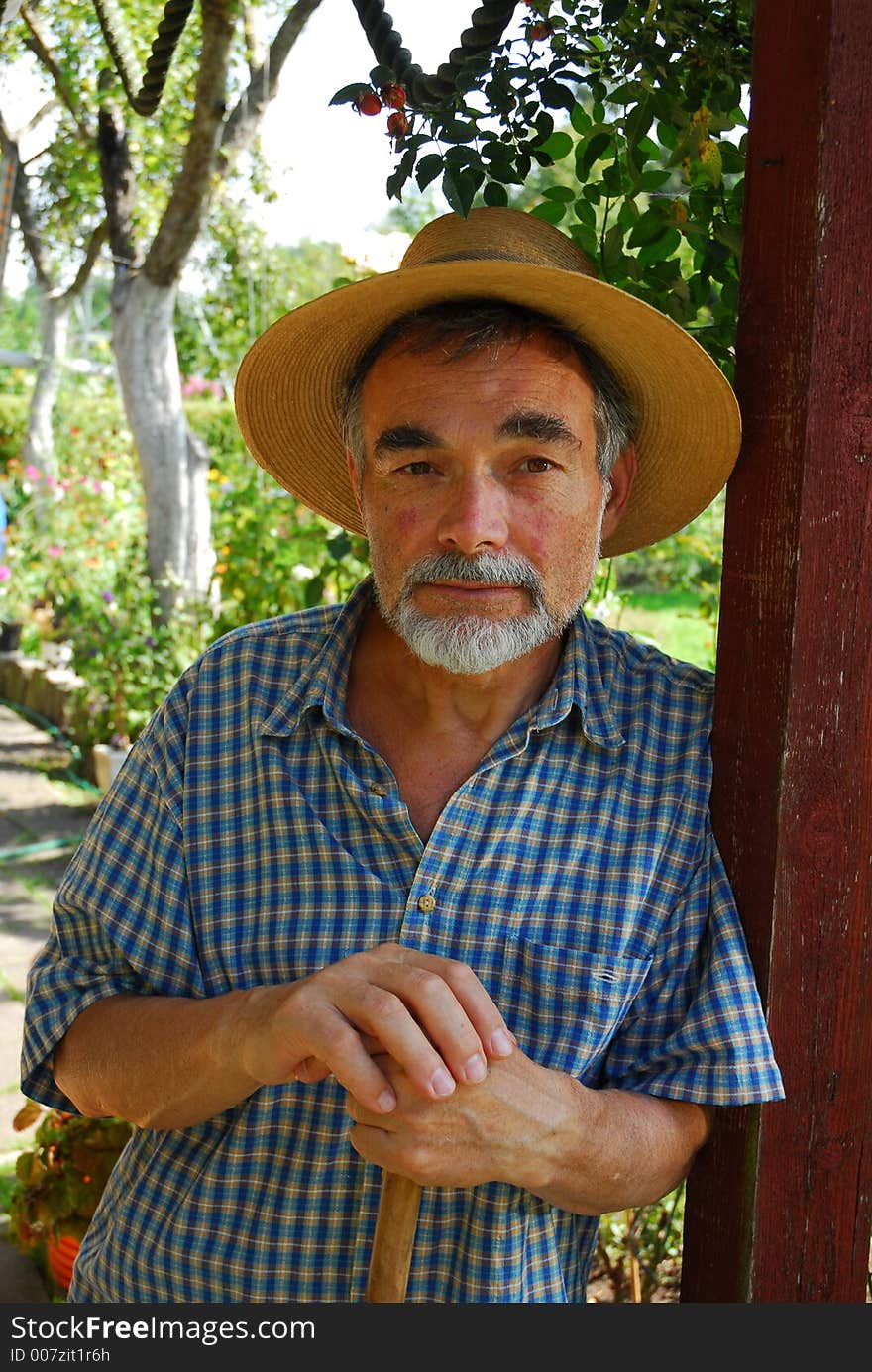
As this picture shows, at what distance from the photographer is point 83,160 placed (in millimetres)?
8484

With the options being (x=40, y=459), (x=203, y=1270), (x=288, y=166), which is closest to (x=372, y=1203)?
(x=203, y=1270)

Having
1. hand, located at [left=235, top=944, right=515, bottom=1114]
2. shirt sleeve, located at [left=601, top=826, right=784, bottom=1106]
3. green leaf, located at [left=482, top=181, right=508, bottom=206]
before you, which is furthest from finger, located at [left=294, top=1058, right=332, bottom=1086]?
green leaf, located at [left=482, top=181, right=508, bottom=206]

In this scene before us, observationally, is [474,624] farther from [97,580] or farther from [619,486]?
[97,580]

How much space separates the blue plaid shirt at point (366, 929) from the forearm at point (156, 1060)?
0.14 feet

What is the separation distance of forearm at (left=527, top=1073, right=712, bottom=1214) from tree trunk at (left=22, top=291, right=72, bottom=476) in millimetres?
10380

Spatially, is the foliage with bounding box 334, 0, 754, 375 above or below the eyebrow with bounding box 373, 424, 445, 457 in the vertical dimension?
above

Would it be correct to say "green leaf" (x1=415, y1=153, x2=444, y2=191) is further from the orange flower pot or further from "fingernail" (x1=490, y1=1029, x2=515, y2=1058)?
the orange flower pot

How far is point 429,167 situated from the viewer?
1.66 metres

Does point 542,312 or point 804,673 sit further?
point 542,312

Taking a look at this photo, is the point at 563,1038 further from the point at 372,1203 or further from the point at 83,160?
the point at 83,160

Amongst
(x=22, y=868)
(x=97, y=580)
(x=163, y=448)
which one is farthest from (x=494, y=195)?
(x=97, y=580)

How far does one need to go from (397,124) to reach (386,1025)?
1193 mm

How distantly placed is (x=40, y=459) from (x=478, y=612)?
10543 millimetres

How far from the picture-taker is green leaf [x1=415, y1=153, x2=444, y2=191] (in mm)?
1640
